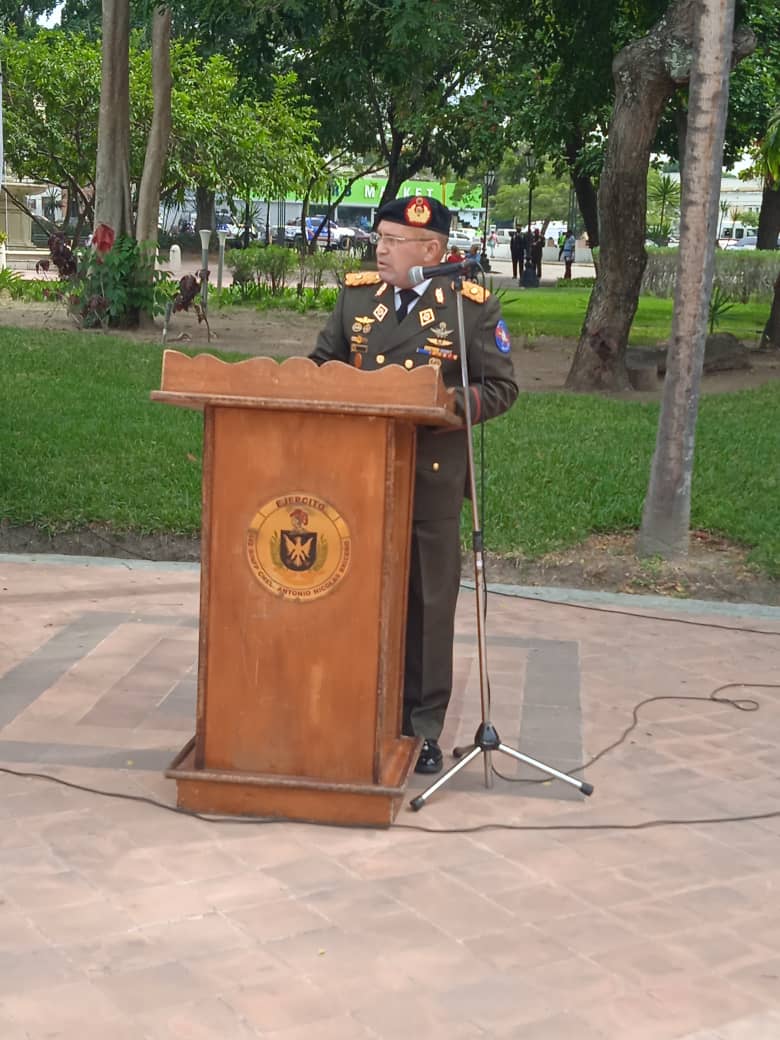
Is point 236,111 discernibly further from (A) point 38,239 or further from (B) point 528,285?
(A) point 38,239

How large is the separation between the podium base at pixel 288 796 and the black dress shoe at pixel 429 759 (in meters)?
0.49

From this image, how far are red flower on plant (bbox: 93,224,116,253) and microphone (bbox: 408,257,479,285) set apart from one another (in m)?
13.6

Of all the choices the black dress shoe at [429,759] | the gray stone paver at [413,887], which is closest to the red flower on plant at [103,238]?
the gray stone paver at [413,887]

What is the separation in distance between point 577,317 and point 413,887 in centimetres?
2262

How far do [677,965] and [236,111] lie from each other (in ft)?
110

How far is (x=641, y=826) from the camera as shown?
4562mm

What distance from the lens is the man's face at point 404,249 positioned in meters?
4.59

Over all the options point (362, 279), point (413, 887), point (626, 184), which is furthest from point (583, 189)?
point (413, 887)

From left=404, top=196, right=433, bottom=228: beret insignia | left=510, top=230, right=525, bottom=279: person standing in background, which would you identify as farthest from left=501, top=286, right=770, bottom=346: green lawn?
left=404, top=196, right=433, bottom=228: beret insignia

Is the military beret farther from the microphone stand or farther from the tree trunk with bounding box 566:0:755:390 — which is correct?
the tree trunk with bounding box 566:0:755:390

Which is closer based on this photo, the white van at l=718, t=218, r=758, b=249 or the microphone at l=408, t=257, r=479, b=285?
the microphone at l=408, t=257, r=479, b=285

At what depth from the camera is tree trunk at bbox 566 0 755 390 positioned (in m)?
11.8

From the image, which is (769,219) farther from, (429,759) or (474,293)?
(429,759)

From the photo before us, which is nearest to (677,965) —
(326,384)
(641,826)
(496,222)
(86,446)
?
(641,826)
